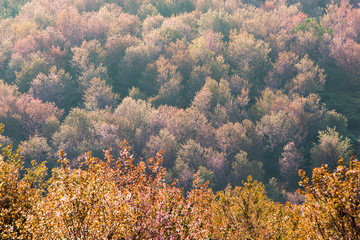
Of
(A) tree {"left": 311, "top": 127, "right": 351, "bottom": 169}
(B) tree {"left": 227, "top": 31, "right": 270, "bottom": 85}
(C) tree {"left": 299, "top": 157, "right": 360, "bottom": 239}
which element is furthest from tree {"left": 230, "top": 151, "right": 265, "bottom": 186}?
(C) tree {"left": 299, "top": 157, "right": 360, "bottom": 239}

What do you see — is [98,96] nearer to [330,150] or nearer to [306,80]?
[306,80]

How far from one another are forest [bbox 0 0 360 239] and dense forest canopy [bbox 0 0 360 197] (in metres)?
0.28

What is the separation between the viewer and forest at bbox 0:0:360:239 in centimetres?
5434

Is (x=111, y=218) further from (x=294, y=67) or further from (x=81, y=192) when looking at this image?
(x=294, y=67)

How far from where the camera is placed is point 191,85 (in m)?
73.2

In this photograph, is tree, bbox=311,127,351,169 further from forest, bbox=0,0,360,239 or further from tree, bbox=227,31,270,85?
tree, bbox=227,31,270,85

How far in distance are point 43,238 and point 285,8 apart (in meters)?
94.8

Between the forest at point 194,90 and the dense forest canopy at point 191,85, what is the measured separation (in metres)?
0.28

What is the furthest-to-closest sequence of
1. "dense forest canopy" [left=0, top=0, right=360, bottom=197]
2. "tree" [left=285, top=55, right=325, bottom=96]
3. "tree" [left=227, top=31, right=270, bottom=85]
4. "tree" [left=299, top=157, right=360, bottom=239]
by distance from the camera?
"tree" [left=227, top=31, right=270, bottom=85]
"tree" [left=285, top=55, right=325, bottom=96]
"dense forest canopy" [left=0, top=0, right=360, bottom=197]
"tree" [left=299, top=157, right=360, bottom=239]

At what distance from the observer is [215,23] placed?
289ft

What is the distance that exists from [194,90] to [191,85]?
4.24 ft

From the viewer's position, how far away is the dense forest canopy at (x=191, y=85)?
55.8 m

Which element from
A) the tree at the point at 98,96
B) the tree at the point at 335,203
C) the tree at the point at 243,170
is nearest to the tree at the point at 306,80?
the tree at the point at 243,170

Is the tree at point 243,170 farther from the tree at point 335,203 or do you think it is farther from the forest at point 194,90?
the tree at point 335,203
